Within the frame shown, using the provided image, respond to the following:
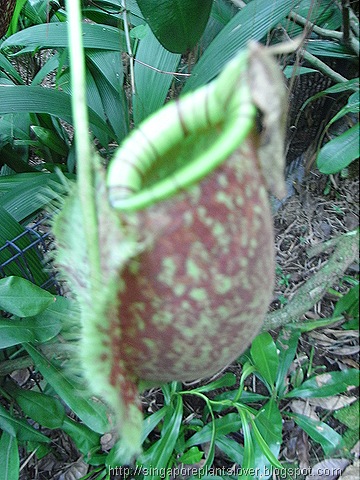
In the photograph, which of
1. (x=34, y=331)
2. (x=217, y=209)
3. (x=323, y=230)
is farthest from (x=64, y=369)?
(x=323, y=230)

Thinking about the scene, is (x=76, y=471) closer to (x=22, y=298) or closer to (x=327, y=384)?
(x=22, y=298)

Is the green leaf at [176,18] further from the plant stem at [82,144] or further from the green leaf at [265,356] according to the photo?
the green leaf at [265,356]

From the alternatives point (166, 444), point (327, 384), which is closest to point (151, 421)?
point (166, 444)

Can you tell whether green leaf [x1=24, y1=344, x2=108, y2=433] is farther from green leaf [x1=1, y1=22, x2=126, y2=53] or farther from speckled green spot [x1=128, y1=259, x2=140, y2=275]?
green leaf [x1=1, y1=22, x2=126, y2=53]

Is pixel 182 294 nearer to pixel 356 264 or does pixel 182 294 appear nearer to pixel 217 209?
pixel 217 209

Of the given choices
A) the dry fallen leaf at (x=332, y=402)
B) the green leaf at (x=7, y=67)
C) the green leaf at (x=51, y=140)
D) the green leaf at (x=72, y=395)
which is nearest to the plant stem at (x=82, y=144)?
the green leaf at (x=72, y=395)

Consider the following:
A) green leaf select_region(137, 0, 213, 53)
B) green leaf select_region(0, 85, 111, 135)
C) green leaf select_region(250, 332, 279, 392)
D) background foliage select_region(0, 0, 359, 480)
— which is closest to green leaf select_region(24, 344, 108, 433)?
background foliage select_region(0, 0, 359, 480)

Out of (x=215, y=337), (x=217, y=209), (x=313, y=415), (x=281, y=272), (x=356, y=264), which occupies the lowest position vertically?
(x=313, y=415)
